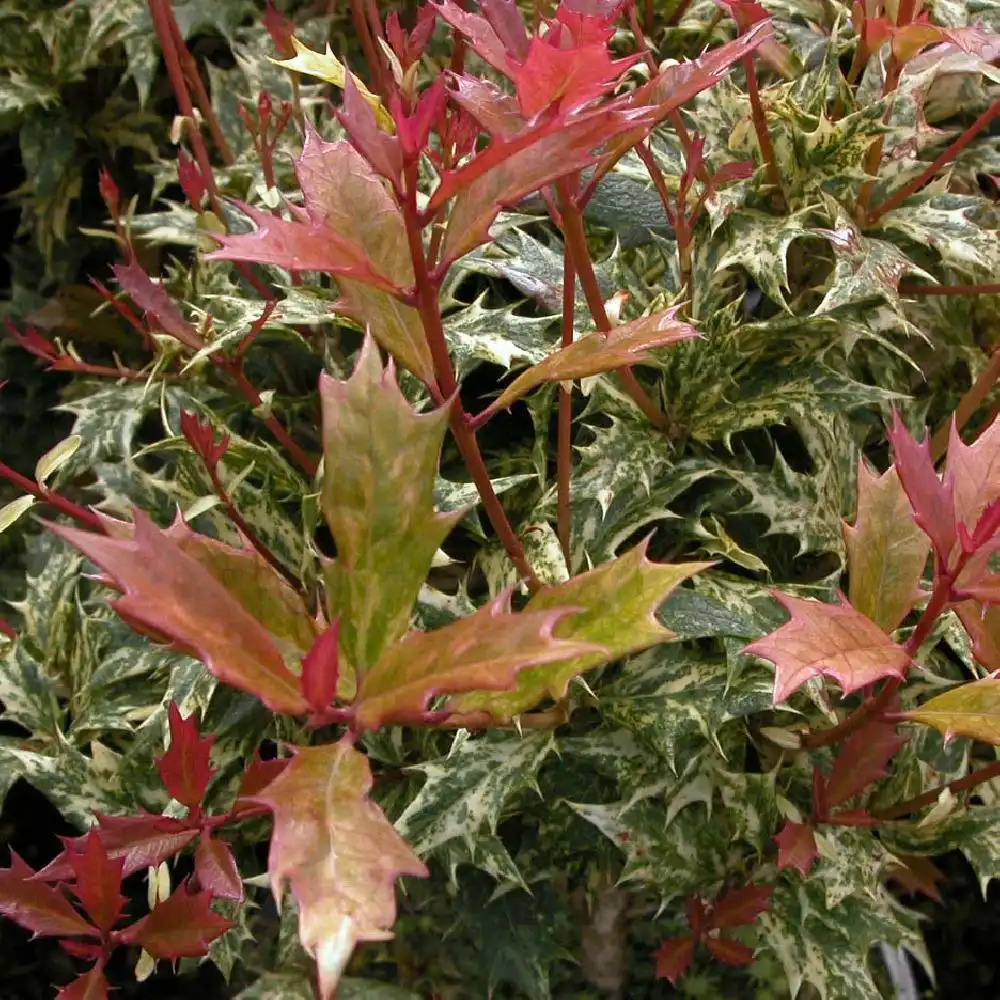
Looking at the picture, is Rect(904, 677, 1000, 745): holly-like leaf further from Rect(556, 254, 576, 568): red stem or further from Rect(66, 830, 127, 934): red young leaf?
Rect(66, 830, 127, 934): red young leaf

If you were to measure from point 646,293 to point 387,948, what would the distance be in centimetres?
55

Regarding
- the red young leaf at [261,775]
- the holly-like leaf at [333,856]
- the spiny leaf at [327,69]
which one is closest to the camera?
the holly-like leaf at [333,856]

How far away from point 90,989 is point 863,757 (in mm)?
368

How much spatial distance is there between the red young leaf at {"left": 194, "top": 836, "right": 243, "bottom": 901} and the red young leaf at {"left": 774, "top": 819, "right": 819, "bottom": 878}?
296 millimetres

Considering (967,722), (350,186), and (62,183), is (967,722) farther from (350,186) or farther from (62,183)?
(62,183)

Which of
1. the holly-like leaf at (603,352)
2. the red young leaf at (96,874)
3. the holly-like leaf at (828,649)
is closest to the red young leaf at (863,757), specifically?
the holly-like leaf at (828,649)

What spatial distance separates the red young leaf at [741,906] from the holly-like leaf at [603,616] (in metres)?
0.33

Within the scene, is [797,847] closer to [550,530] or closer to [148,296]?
[550,530]

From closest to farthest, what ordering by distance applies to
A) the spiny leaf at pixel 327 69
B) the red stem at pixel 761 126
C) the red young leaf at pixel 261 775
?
the red young leaf at pixel 261 775 → the spiny leaf at pixel 327 69 → the red stem at pixel 761 126

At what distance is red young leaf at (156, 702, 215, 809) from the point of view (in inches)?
17.0

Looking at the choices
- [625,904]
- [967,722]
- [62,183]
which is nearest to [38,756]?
[625,904]

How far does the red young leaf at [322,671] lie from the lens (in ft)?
1.13

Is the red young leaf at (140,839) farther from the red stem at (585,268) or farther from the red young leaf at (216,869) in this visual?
the red stem at (585,268)

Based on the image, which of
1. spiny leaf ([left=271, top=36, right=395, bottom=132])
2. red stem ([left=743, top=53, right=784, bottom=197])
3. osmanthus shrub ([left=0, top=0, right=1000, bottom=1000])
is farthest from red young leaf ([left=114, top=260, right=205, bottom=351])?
red stem ([left=743, top=53, right=784, bottom=197])
